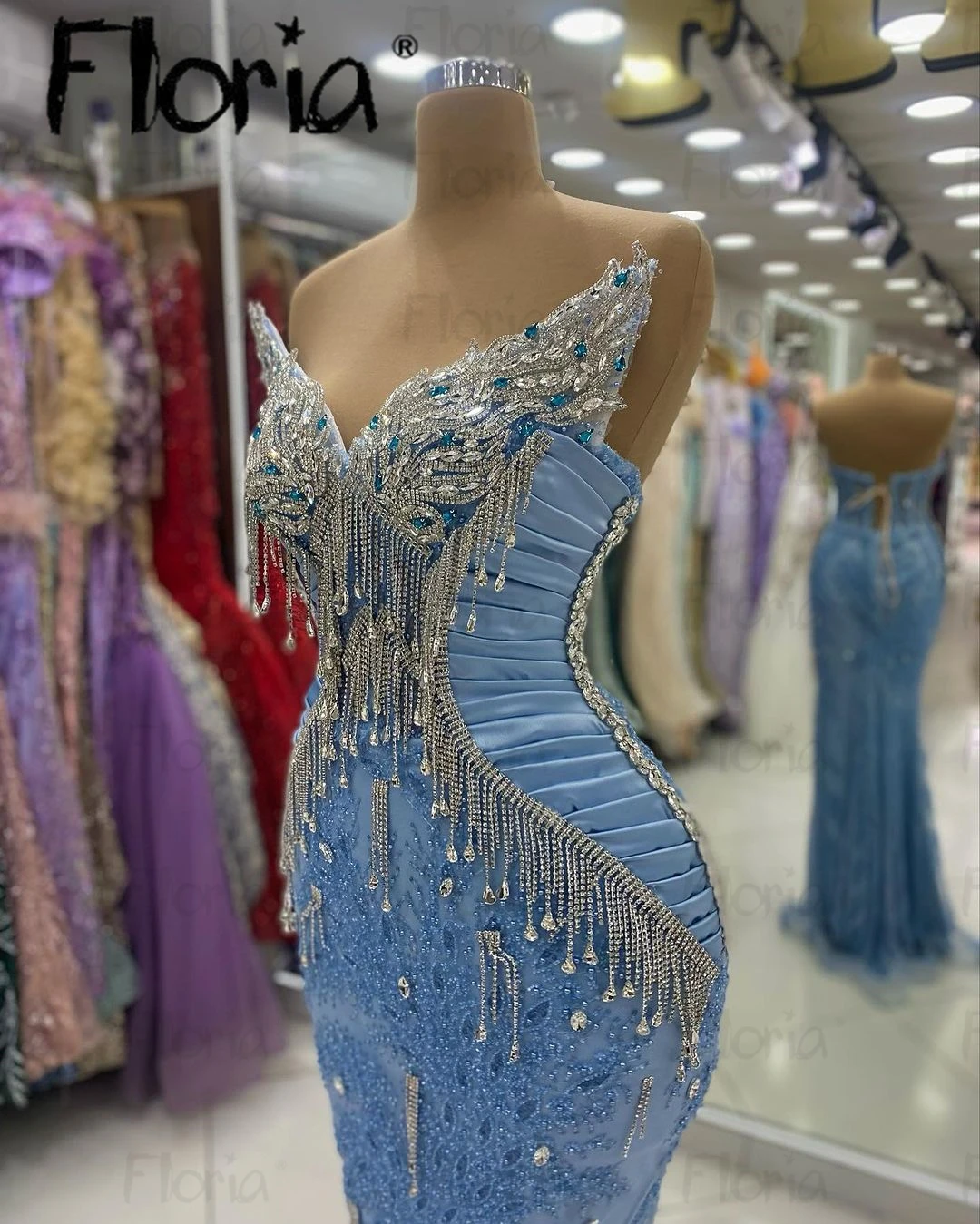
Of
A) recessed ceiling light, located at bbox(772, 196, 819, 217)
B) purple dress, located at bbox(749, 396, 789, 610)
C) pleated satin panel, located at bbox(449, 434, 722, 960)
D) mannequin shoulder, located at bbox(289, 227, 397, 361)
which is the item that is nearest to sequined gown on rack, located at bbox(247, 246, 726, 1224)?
pleated satin panel, located at bbox(449, 434, 722, 960)

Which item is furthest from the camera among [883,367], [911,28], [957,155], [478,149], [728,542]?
[728,542]

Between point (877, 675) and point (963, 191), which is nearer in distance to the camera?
point (963, 191)

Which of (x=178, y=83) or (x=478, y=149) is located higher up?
(x=178, y=83)

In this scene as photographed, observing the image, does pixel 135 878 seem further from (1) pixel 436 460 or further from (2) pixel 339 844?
(1) pixel 436 460

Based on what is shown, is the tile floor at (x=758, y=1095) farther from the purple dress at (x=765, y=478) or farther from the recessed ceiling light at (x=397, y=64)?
the recessed ceiling light at (x=397, y=64)

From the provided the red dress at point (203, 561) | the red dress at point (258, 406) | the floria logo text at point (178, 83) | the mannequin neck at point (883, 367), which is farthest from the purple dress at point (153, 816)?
the mannequin neck at point (883, 367)

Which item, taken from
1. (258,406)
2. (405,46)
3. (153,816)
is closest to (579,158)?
(405,46)

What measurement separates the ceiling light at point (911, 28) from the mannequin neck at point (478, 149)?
66 centimetres

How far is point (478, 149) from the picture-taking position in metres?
0.98

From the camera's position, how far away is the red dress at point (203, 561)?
6.81 ft

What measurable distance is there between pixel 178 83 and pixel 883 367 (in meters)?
1.29

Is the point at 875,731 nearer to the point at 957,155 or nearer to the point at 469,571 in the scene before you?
the point at 957,155

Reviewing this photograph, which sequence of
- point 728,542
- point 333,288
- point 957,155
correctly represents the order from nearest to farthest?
1. point 333,288
2. point 957,155
3. point 728,542

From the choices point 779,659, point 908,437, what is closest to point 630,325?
point 908,437
